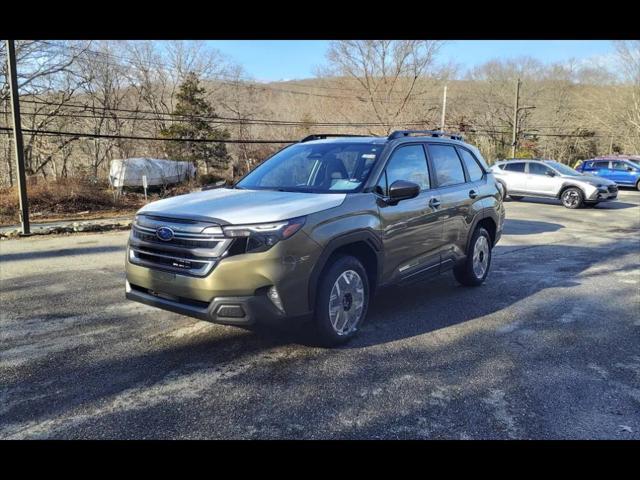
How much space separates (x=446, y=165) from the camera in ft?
18.7

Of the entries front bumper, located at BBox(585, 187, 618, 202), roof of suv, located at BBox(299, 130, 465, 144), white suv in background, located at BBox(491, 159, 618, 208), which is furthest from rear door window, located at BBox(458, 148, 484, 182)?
white suv in background, located at BBox(491, 159, 618, 208)

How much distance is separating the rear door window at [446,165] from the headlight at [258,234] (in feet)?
8.39

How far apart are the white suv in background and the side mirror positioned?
587 inches

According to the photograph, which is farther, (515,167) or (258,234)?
(515,167)

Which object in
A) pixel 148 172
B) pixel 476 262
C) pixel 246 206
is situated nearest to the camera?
pixel 246 206

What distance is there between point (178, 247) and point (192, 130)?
33159mm

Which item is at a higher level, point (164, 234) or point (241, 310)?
point (164, 234)

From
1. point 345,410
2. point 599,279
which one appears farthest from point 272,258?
point 599,279

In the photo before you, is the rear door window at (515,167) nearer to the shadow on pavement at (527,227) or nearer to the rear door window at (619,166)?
the shadow on pavement at (527,227)

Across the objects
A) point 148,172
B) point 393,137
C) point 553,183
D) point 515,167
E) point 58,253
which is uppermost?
point 393,137

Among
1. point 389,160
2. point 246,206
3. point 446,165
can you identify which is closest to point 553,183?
point 446,165

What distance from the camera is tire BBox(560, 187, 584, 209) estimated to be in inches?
670

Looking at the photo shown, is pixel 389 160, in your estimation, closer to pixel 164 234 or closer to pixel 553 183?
pixel 164 234

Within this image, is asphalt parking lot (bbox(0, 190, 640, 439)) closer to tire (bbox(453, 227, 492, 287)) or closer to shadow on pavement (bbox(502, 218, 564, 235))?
tire (bbox(453, 227, 492, 287))
